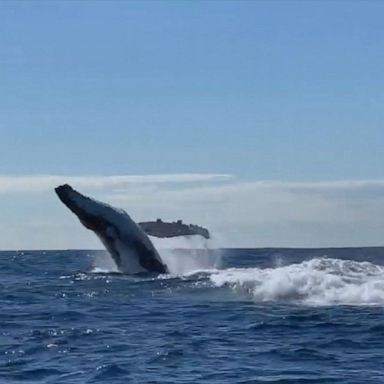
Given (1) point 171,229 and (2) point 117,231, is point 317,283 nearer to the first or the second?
(2) point 117,231

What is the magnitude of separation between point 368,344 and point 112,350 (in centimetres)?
412

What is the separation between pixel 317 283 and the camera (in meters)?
23.0

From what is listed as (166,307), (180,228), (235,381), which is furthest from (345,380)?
(180,228)

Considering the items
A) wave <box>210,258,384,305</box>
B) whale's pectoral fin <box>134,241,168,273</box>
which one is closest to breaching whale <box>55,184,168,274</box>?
whale's pectoral fin <box>134,241,168,273</box>

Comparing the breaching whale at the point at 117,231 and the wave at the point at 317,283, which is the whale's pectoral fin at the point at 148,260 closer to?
the breaching whale at the point at 117,231

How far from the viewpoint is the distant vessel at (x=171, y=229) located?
1324 inches

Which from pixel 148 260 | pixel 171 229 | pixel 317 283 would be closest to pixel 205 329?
pixel 317 283

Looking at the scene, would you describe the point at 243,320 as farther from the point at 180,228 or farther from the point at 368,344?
the point at 180,228

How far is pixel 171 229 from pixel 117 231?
3861mm

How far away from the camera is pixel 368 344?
49.6 feet

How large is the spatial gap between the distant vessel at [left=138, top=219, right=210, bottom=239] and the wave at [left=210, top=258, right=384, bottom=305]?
7189 mm

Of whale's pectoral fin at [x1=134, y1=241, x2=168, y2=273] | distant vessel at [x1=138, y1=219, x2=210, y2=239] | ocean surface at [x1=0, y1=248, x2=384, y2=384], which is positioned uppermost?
distant vessel at [x1=138, y1=219, x2=210, y2=239]

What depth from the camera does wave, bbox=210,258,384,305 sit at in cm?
2156

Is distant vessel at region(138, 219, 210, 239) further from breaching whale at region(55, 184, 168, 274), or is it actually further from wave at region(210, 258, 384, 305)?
wave at region(210, 258, 384, 305)
